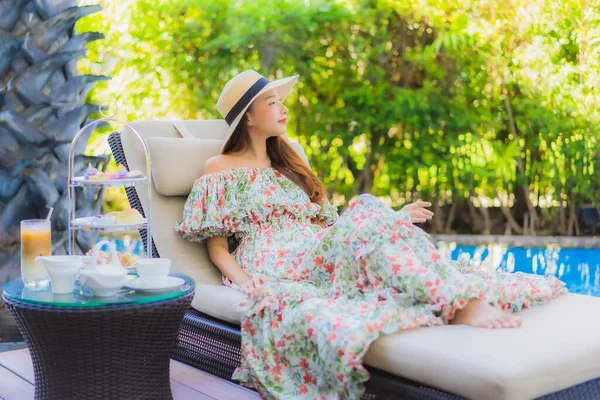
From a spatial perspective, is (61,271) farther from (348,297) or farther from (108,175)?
(348,297)

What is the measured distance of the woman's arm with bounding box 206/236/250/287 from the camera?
3111mm

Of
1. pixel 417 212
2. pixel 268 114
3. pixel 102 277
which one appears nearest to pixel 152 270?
pixel 102 277

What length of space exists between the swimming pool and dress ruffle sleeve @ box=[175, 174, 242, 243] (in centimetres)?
329

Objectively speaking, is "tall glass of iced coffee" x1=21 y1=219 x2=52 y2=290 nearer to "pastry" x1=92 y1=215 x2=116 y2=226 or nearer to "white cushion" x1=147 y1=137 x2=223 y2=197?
"pastry" x1=92 y1=215 x2=116 y2=226

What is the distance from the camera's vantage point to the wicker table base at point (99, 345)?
2438mm

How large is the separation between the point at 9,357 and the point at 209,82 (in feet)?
15.3

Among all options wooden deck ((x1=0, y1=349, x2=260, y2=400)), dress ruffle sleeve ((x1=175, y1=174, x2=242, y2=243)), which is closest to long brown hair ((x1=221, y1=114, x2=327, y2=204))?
dress ruffle sleeve ((x1=175, y1=174, x2=242, y2=243))

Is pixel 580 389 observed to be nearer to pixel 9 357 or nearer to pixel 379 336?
pixel 379 336

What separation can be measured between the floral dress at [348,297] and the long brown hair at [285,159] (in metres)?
0.45

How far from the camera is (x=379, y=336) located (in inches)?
91.9

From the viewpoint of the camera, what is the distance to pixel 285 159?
11.6 ft

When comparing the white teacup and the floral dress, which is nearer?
the floral dress

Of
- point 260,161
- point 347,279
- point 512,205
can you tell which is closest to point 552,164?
point 512,205

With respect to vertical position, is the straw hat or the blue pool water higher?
the straw hat
